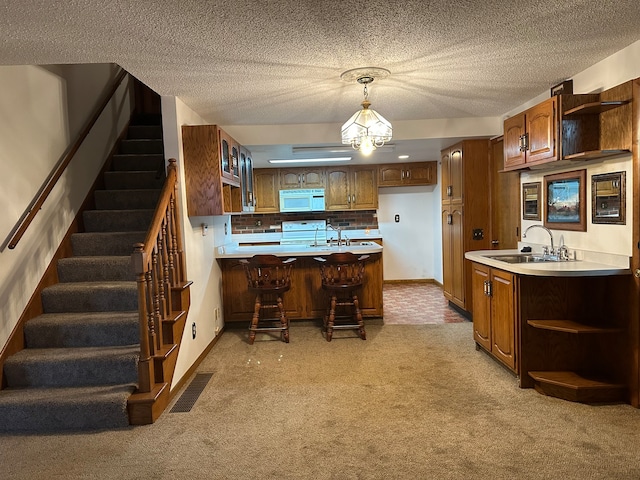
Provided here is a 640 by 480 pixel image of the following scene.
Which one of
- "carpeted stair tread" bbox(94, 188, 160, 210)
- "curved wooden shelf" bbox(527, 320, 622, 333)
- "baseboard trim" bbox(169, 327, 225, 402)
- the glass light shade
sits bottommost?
"baseboard trim" bbox(169, 327, 225, 402)

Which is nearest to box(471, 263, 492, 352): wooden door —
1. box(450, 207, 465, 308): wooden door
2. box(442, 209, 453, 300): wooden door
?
box(450, 207, 465, 308): wooden door

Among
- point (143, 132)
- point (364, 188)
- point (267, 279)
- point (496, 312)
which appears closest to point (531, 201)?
point (496, 312)

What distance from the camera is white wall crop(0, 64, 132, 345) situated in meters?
3.00

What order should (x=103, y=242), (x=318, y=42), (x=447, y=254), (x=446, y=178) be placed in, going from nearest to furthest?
1. (x=318, y=42)
2. (x=103, y=242)
3. (x=446, y=178)
4. (x=447, y=254)

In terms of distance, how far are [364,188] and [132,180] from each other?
12.7ft

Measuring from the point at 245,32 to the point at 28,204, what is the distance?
84.9 inches

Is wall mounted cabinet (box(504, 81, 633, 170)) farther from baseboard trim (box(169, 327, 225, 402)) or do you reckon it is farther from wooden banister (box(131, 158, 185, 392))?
baseboard trim (box(169, 327, 225, 402))

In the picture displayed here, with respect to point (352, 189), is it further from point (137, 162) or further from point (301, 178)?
point (137, 162)

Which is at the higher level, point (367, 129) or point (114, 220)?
point (367, 129)

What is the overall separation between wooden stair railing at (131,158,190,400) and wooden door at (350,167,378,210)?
414 centimetres

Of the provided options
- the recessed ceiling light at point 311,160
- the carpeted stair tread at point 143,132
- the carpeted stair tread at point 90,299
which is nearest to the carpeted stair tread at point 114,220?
the carpeted stair tread at point 90,299

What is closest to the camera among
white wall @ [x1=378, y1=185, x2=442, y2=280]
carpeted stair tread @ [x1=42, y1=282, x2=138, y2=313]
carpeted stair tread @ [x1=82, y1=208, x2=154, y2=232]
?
carpeted stair tread @ [x1=42, y1=282, x2=138, y2=313]

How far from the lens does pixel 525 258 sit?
3.57 meters

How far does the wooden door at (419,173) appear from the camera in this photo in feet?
23.5
